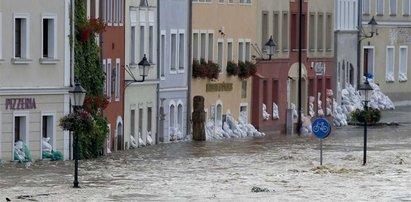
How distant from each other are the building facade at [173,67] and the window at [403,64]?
32500mm

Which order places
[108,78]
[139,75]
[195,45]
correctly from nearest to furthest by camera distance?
1. [108,78]
2. [139,75]
3. [195,45]

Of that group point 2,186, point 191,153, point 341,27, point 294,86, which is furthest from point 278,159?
point 341,27

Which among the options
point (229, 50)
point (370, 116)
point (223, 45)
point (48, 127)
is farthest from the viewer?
point (370, 116)

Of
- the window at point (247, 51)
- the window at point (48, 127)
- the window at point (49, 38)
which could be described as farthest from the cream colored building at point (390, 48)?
the window at point (48, 127)

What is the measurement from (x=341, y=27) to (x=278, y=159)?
35.7 meters

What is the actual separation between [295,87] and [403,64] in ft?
62.9

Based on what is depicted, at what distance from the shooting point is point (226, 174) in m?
55.0

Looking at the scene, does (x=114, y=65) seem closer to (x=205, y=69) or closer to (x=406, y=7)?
(x=205, y=69)

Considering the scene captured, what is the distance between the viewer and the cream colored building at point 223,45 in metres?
79.6

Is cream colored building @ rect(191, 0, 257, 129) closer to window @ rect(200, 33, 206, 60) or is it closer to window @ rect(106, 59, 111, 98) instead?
window @ rect(200, 33, 206, 60)

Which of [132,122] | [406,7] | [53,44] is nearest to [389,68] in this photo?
[406,7]

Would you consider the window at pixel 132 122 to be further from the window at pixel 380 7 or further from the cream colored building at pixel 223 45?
the window at pixel 380 7

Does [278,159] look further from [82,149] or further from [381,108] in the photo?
[381,108]

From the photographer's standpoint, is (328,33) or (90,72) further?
(328,33)
